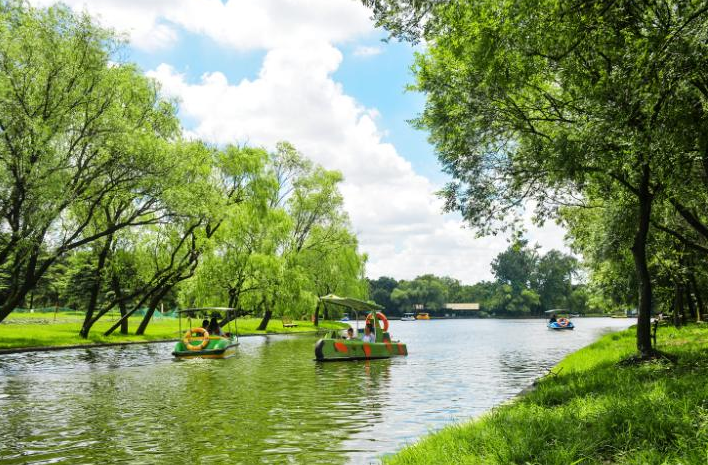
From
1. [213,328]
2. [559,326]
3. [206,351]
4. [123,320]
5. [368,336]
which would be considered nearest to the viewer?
[206,351]

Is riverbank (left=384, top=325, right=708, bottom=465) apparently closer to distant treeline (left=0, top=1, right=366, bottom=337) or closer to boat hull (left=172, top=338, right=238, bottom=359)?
boat hull (left=172, top=338, right=238, bottom=359)

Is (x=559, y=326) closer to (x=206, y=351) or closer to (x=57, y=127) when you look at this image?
(x=206, y=351)

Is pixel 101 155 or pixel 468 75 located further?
pixel 101 155

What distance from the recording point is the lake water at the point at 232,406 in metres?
9.15

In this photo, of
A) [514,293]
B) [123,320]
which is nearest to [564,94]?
[123,320]

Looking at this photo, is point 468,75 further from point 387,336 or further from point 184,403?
point 387,336

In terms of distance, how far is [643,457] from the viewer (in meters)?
5.97

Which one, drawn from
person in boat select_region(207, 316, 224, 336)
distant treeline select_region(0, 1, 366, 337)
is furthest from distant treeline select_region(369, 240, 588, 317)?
person in boat select_region(207, 316, 224, 336)

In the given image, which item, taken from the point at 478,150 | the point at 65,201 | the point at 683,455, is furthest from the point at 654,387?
the point at 65,201

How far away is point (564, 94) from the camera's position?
15289 millimetres

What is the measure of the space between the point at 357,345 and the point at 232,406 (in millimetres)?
12303

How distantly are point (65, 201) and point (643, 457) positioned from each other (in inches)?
948

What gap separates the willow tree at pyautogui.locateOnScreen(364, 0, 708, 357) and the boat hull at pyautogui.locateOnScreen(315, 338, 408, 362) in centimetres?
974

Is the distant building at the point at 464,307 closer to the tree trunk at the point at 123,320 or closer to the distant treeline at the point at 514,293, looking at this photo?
the distant treeline at the point at 514,293
